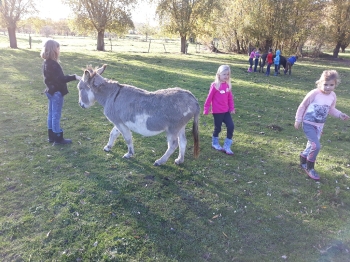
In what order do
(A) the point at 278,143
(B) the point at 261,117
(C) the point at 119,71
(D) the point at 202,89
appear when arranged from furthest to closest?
(C) the point at 119,71
(D) the point at 202,89
(B) the point at 261,117
(A) the point at 278,143

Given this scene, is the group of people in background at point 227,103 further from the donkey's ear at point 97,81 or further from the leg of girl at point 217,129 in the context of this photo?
the donkey's ear at point 97,81

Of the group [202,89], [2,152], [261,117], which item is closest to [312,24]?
[202,89]

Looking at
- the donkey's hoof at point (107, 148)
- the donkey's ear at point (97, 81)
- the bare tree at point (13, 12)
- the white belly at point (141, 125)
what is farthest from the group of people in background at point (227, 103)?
the bare tree at point (13, 12)

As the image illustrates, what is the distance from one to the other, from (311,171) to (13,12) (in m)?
31.1

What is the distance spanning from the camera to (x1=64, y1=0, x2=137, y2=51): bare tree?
29391 mm

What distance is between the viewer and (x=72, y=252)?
3.79 metres

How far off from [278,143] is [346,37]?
37.2 metres

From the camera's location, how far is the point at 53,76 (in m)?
6.35

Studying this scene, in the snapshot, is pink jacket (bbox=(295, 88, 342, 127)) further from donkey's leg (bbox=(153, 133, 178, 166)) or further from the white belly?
the white belly

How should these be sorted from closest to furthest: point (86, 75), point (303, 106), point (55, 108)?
point (303, 106) → point (86, 75) → point (55, 108)

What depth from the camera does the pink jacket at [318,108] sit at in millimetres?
5660

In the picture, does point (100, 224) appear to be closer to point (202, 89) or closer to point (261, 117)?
point (261, 117)

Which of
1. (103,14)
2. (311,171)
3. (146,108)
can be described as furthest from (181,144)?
(103,14)

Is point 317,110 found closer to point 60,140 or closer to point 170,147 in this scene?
point 170,147
